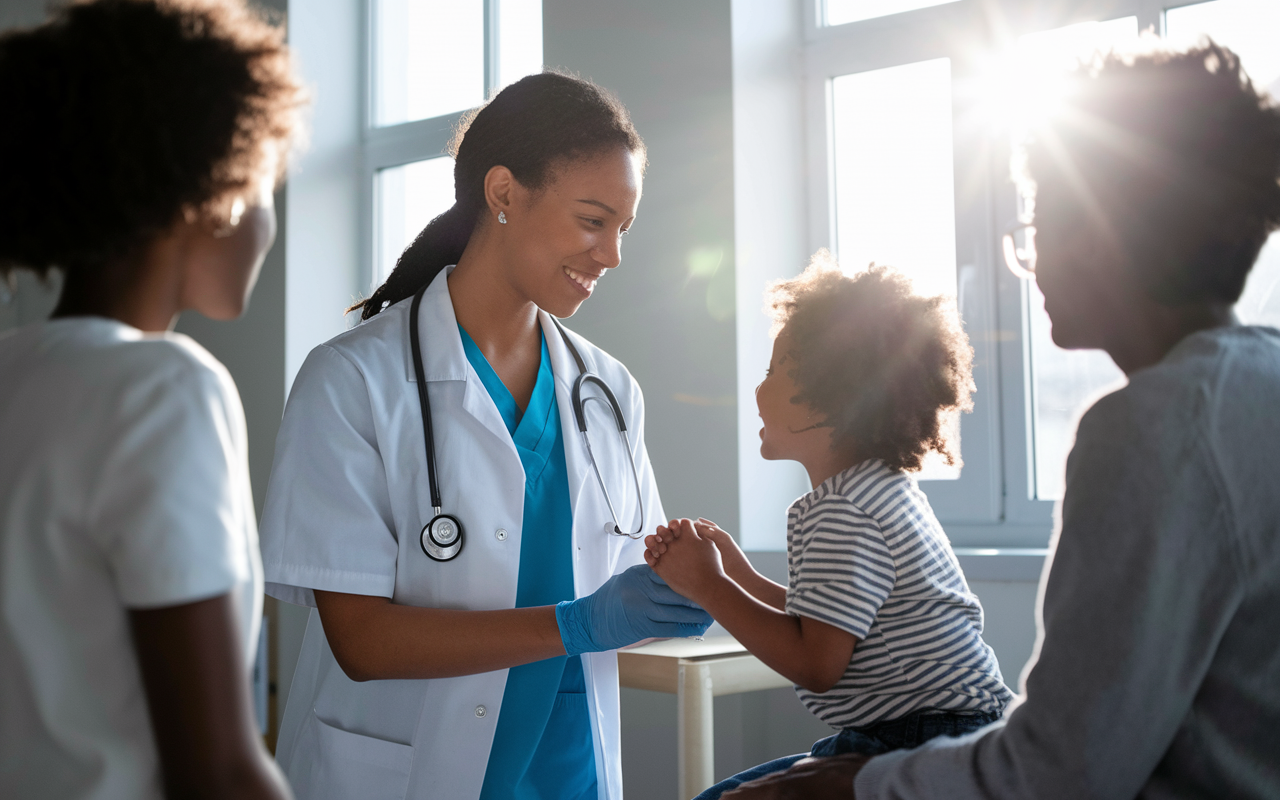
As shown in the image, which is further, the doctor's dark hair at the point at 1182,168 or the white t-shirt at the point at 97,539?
the doctor's dark hair at the point at 1182,168

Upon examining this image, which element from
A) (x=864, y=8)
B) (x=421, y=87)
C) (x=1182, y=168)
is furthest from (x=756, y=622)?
(x=421, y=87)

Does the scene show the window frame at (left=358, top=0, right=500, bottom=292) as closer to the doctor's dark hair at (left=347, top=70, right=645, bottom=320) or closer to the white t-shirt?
the doctor's dark hair at (left=347, top=70, right=645, bottom=320)

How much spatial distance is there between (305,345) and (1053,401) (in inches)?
95.2

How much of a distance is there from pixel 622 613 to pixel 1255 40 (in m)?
1.93

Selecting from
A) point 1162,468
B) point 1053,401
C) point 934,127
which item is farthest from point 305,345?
point 1162,468

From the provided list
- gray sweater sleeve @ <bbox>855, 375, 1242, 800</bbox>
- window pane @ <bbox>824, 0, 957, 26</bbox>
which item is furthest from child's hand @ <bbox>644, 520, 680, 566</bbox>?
window pane @ <bbox>824, 0, 957, 26</bbox>

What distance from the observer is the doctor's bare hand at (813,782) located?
849mm

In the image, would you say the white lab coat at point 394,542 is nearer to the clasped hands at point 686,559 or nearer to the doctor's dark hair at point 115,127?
the clasped hands at point 686,559

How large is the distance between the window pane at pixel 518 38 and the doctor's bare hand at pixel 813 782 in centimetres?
270

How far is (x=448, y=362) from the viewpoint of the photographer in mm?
1321

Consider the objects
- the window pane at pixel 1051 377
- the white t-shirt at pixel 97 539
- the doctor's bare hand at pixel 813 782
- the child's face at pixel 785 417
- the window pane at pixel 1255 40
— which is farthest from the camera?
the window pane at pixel 1051 377

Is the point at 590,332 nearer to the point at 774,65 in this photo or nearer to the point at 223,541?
the point at 774,65

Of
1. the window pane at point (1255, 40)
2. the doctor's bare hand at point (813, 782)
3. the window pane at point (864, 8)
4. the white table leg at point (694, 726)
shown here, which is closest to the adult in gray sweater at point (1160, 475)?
the doctor's bare hand at point (813, 782)

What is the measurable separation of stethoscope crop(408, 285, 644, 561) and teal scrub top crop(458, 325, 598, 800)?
46mm
